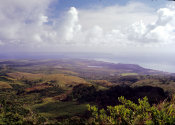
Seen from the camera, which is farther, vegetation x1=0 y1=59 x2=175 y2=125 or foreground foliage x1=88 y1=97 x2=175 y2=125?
vegetation x1=0 y1=59 x2=175 y2=125

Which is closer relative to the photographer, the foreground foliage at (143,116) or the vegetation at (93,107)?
the foreground foliage at (143,116)

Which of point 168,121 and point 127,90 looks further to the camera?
point 127,90

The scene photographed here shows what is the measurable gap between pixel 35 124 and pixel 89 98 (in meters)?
63.7

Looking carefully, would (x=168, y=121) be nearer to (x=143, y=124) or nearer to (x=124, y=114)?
(x=143, y=124)

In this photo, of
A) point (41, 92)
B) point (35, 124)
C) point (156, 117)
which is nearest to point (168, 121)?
point (156, 117)

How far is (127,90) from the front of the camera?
237ft

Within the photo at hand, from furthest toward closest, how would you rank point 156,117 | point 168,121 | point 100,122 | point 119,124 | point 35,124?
point 35,124, point 100,122, point 119,124, point 156,117, point 168,121

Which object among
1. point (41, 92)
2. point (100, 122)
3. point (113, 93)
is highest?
point (100, 122)

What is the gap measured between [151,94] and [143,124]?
69.0 m

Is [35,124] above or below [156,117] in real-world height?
below

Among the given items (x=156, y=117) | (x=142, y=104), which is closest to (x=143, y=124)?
(x=156, y=117)

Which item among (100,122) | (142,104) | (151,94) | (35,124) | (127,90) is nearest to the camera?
(100,122)

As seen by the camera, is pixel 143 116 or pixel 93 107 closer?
pixel 143 116

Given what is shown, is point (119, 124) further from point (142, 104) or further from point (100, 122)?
point (142, 104)
